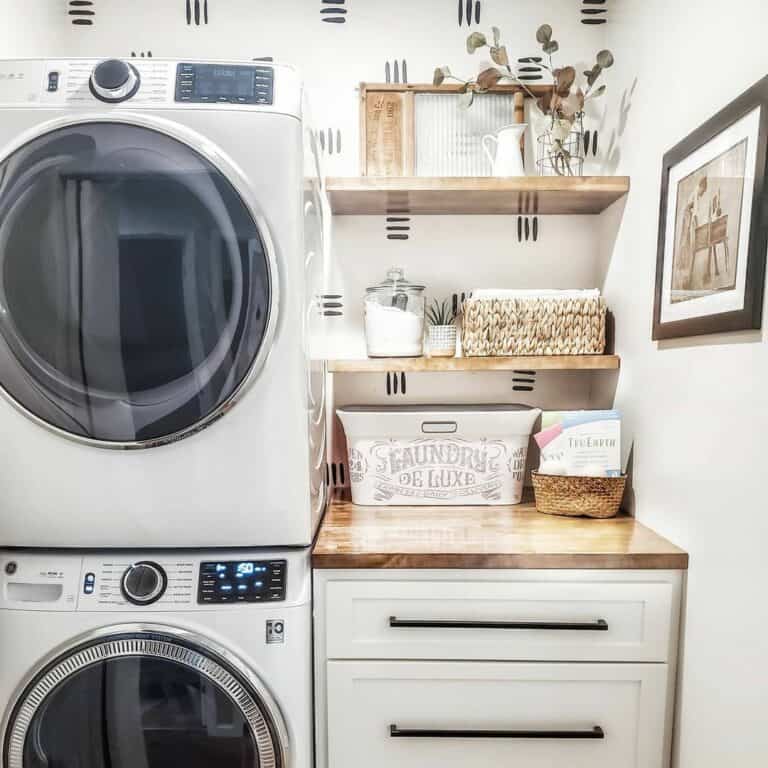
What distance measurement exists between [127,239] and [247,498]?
1.83ft

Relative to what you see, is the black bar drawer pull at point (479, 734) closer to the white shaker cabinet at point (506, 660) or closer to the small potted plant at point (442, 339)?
the white shaker cabinet at point (506, 660)

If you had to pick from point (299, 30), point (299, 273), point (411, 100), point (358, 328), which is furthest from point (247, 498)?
point (299, 30)

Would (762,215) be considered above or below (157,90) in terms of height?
below

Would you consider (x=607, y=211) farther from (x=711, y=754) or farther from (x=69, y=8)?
(x=69, y=8)

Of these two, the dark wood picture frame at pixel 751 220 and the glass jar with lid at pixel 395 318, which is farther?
the glass jar with lid at pixel 395 318

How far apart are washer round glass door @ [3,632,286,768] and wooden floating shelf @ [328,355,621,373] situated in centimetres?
77

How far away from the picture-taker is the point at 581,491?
1.54 m

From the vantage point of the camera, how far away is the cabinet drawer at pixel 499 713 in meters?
1.27

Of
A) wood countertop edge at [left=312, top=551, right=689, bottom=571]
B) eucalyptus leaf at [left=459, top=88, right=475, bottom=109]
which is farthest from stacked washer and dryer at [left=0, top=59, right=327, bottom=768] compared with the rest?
eucalyptus leaf at [left=459, top=88, right=475, bottom=109]

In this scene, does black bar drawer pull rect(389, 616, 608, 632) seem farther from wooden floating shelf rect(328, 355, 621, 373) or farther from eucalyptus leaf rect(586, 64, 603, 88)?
eucalyptus leaf rect(586, 64, 603, 88)

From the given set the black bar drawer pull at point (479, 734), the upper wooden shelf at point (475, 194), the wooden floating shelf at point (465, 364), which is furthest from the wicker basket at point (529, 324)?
the black bar drawer pull at point (479, 734)

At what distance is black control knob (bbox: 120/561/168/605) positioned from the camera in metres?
1.19

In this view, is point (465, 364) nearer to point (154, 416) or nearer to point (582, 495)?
point (582, 495)

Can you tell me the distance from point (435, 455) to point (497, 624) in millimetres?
507
